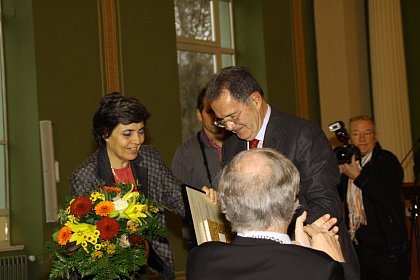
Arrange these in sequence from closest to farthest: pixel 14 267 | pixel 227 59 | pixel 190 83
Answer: pixel 14 267, pixel 190 83, pixel 227 59

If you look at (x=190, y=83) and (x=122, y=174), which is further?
(x=190, y=83)

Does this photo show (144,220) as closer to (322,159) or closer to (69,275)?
(69,275)

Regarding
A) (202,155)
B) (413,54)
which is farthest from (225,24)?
(202,155)

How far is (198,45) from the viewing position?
9148 mm

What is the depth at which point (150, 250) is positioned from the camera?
375cm

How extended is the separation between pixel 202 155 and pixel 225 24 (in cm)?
507

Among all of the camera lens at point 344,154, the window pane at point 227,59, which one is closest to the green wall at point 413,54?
the window pane at point 227,59

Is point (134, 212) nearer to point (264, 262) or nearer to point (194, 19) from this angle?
point (264, 262)

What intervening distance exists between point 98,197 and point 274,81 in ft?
19.9

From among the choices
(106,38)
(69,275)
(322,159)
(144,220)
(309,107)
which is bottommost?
(69,275)

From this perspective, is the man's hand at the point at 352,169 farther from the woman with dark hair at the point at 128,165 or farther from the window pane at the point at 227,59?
the window pane at the point at 227,59

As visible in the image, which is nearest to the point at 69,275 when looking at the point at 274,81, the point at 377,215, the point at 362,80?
the point at 377,215

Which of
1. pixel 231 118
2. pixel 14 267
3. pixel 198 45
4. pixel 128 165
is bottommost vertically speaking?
pixel 14 267

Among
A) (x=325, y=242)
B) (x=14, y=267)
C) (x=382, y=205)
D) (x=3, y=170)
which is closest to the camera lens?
(x=325, y=242)
